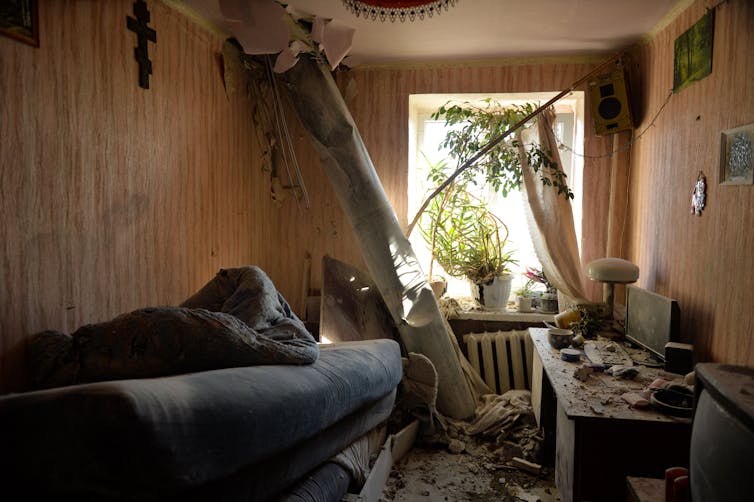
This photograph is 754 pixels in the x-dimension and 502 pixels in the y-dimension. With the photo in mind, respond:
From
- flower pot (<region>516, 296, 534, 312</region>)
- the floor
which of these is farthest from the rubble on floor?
flower pot (<region>516, 296, 534, 312</region>)

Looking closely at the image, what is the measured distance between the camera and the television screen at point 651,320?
2.31m

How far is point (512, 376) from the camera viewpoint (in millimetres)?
3631

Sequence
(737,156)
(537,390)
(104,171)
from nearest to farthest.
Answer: (737,156)
(104,171)
(537,390)

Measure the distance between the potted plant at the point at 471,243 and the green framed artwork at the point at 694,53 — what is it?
58.7 inches

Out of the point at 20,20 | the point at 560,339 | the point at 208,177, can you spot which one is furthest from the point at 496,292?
the point at 20,20

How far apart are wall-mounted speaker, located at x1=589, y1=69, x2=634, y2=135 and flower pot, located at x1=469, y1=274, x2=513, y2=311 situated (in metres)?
1.20

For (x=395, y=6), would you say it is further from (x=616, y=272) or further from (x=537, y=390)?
(x=537, y=390)

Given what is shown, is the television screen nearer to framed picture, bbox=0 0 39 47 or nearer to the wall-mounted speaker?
the wall-mounted speaker

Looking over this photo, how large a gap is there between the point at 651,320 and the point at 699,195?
64 cm

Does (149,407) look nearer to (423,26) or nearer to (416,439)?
(416,439)

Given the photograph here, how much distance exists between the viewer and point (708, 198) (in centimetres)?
228

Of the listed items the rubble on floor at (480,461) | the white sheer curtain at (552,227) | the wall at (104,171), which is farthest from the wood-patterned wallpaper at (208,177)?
A: the rubble on floor at (480,461)

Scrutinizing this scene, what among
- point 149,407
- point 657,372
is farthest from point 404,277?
point 149,407

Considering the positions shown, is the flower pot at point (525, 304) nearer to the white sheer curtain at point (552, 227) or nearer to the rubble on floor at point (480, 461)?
the white sheer curtain at point (552, 227)
